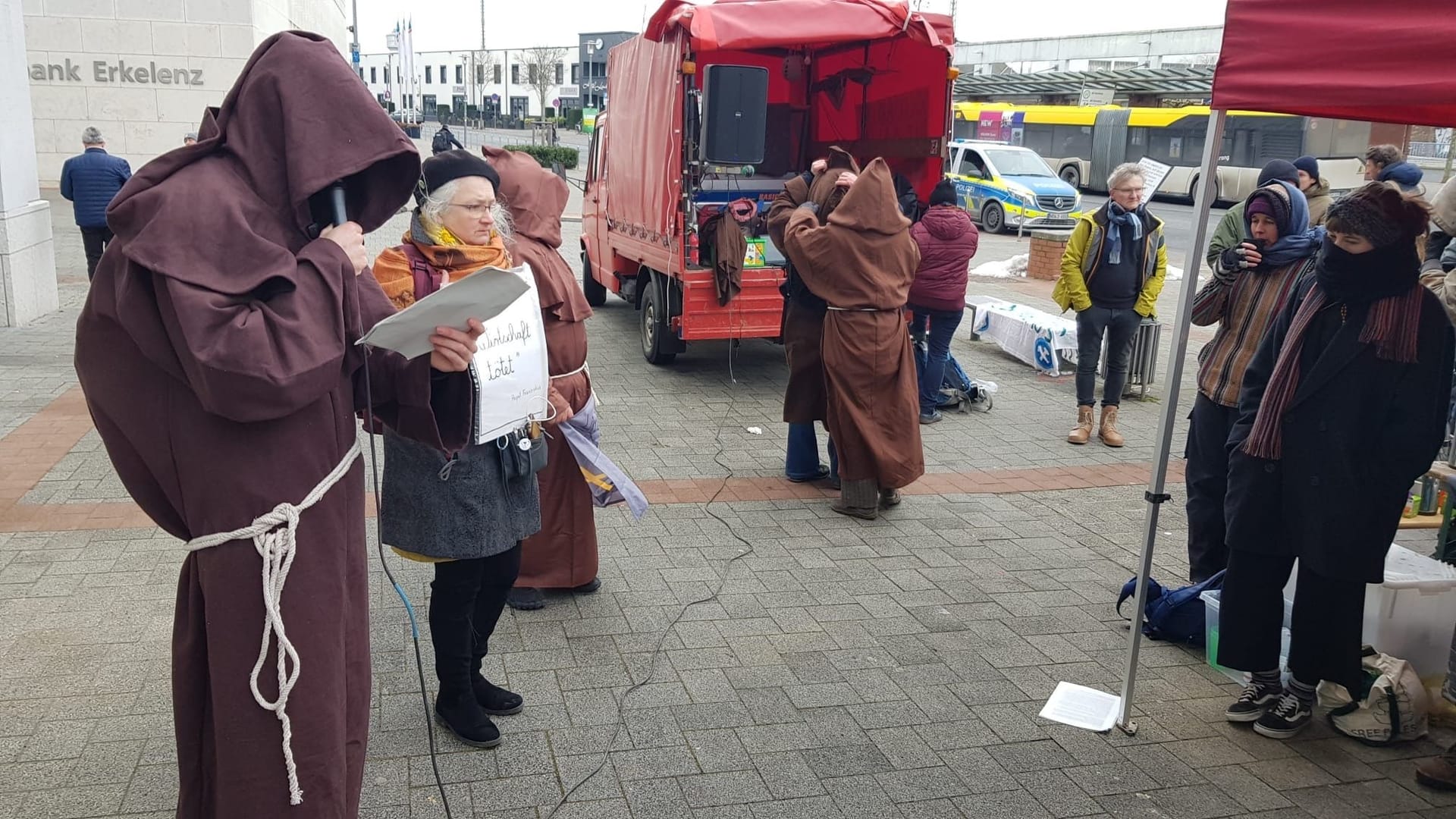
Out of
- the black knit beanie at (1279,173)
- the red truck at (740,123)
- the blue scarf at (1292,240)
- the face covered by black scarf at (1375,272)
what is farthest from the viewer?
the red truck at (740,123)

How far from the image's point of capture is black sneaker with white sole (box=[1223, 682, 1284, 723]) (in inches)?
149

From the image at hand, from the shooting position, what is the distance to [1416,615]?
3930mm

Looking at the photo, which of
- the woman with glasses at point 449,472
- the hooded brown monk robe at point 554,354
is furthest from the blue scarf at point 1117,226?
the woman with glasses at point 449,472

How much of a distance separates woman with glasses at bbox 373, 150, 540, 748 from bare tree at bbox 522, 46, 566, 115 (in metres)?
47.7

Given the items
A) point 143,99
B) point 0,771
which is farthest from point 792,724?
point 143,99

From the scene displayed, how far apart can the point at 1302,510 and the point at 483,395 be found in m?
2.69

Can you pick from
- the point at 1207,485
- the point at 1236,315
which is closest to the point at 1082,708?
the point at 1207,485

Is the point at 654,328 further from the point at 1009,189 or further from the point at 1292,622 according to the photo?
the point at 1009,189

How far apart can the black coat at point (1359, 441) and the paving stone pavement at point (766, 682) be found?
2.49 ft

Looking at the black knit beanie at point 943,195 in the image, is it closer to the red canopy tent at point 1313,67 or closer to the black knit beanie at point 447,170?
the red canopy tent at point 1313,67

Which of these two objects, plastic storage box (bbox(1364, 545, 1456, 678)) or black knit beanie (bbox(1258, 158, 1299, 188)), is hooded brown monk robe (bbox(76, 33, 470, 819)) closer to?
plastic storage box (bbox(1364, 545, 1456, 678))

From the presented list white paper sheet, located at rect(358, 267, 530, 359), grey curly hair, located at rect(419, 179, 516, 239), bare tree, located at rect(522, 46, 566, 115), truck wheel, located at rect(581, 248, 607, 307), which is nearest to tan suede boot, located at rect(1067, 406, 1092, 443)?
grey curly hair, located at rect(419, 179, 516, 239)

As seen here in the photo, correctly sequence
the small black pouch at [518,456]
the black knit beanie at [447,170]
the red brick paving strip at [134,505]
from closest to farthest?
the black knit beanie at [447,170]
the small black pouch at [518,456]
the red brick paving strip at [134,505]

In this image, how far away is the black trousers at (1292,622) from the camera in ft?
12.0
